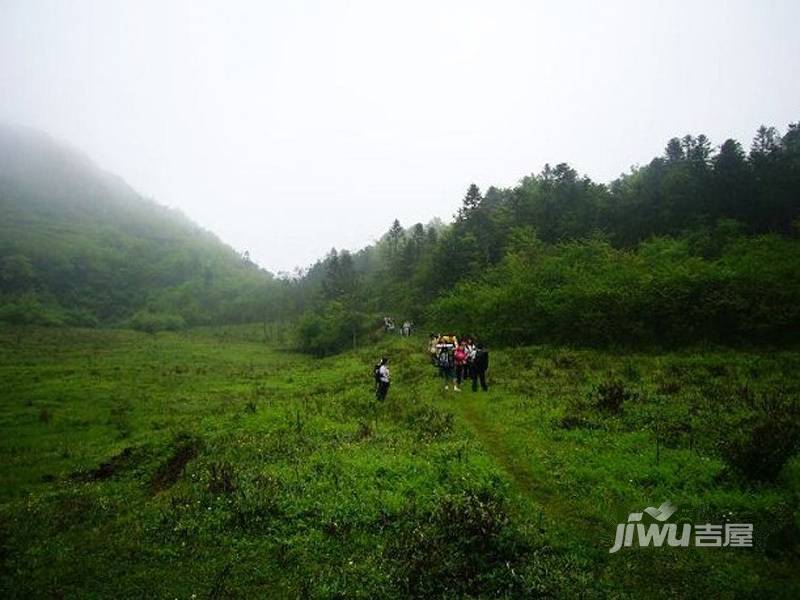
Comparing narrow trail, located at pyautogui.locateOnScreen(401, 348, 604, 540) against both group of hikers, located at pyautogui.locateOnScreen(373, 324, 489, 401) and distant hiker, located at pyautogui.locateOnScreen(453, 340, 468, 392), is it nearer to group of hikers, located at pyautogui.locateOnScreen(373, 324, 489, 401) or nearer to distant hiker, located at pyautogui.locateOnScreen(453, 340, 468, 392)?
group of hikers, located at pyautogui.locateOnScreen(373, 324, 489, 401)

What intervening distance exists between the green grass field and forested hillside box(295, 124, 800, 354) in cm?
873

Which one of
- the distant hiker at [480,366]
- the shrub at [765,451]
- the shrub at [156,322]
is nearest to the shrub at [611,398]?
the shrub at [765,451]

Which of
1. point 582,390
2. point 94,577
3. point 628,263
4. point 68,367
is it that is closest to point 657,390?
point 582,390

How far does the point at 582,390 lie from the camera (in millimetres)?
24141

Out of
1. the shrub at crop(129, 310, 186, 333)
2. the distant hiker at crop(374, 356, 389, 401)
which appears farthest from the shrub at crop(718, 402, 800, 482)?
the shrub at crop(129, 310, 186, 333)

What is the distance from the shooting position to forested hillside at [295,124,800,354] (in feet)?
118

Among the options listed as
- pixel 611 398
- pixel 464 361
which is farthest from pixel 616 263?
pixel 611 398

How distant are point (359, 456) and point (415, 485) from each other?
10.4 feet

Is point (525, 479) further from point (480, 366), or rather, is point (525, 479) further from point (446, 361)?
point (446, 361)

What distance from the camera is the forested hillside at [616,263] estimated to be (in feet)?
118

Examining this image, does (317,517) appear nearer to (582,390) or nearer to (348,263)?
(582,390)

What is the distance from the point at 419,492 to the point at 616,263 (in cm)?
3969

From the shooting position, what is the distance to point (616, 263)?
153 feet

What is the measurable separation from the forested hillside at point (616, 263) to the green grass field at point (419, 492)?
8.73m
